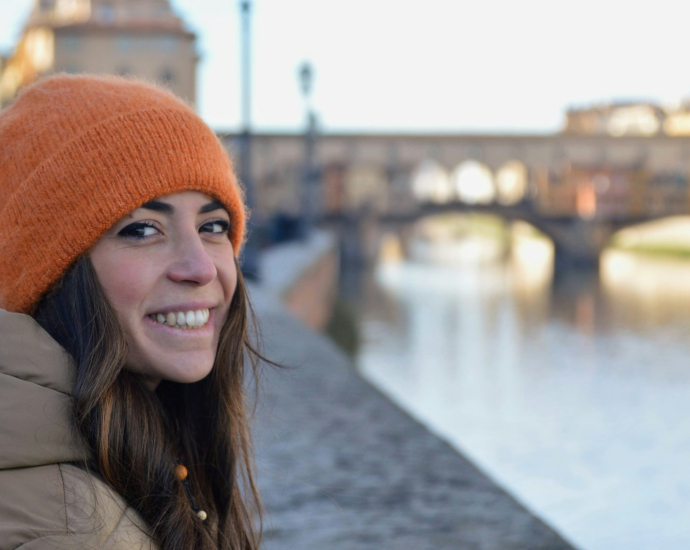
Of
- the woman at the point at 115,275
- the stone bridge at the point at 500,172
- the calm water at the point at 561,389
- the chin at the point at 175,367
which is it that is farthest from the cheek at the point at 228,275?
the stone bridge at the point at 500,172

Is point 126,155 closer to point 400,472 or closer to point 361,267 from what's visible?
point 400,472

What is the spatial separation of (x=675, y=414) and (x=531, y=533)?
810cm

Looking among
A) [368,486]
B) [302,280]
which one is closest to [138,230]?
[368,486]

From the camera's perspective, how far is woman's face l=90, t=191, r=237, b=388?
4.15 feet

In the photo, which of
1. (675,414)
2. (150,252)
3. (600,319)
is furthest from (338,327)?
(150,252)

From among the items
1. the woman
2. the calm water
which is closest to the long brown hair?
the woman

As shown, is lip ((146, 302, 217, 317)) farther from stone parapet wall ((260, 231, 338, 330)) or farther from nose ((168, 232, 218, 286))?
stone parapet wall ((260, 231, 338, 330))

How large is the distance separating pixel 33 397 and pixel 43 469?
89 mm

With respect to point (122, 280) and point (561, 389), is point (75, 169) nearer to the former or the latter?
point (122, 280)

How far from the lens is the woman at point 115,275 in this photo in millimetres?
1146

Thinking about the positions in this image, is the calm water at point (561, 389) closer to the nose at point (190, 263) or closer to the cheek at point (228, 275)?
the cheek at point (228, 275)

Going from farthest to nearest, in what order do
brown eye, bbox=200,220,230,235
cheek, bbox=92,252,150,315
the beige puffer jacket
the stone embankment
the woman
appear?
the stone embankment → brown eye, bbox=200,220,230,235 → cheek, bbox=92,252,150,315 → the woman → the beige puffer jacket

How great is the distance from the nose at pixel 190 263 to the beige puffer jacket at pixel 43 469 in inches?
8.0

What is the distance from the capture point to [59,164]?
4.04ft
